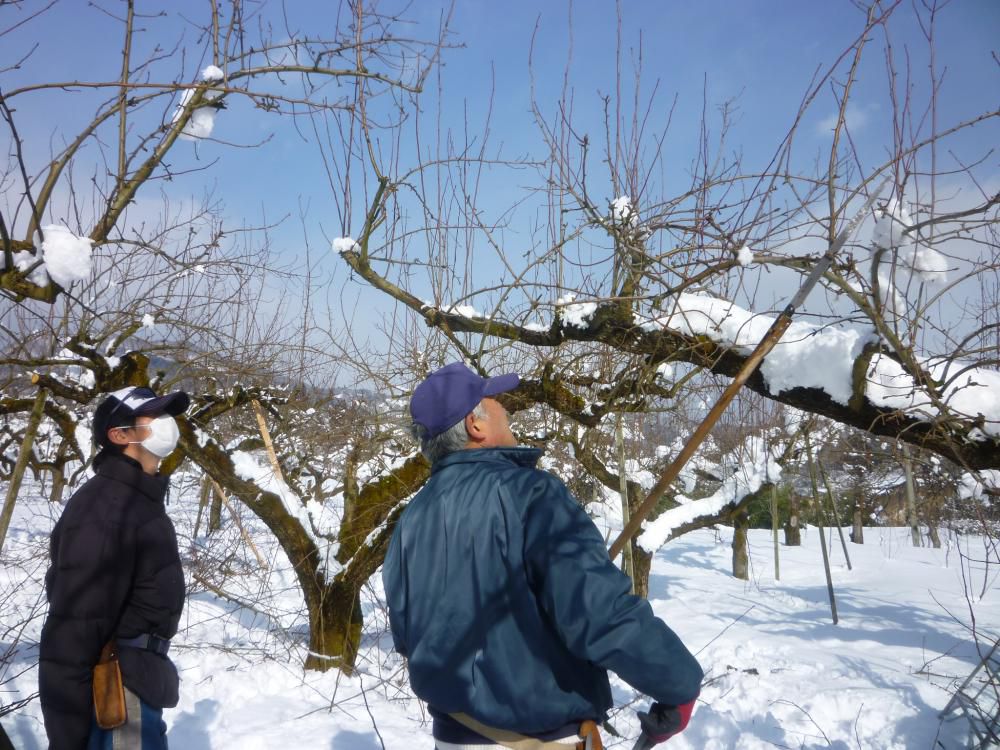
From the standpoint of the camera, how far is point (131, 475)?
2.23 metres

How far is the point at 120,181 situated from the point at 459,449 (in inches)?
93.9

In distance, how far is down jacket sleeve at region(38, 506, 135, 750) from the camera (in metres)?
1.94

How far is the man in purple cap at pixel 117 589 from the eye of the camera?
1.95m

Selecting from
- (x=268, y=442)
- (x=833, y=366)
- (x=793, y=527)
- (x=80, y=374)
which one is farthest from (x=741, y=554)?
(x=80, y=374)

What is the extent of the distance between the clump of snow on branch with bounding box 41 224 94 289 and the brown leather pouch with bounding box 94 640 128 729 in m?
1.45

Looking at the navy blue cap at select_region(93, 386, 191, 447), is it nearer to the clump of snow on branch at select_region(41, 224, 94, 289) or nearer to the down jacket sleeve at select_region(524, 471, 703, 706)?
the clump of snow on branch at select_region(41, 224, 94, 289)

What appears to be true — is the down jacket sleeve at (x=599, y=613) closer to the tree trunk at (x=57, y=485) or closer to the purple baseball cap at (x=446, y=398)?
the purple baseball cap at (x=446, y=398)

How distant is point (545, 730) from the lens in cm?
149

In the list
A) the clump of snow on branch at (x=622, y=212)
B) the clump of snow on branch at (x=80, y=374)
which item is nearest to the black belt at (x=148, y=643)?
the clump of snow on branch at (x=622, y=212)

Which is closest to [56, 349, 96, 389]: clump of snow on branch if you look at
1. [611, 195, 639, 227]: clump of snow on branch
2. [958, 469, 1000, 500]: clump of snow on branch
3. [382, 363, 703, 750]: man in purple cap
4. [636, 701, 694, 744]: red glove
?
[611, 195, 639, 227]: clump of snow on branch

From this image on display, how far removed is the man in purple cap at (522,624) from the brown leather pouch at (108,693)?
1.04 meters

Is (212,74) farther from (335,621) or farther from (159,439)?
(335,621)

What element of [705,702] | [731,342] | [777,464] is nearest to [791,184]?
[731,342]

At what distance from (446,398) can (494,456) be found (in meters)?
0.21
